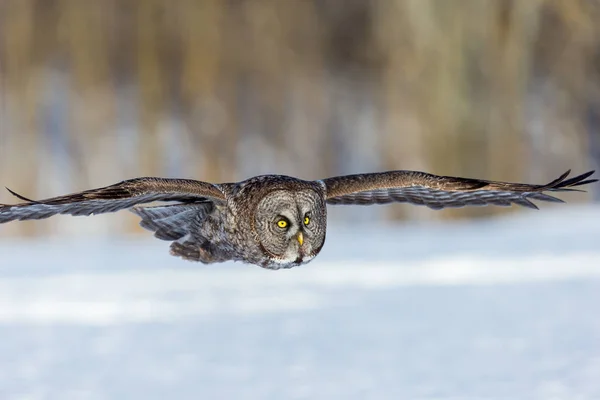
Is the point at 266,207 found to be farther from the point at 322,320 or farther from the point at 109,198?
the point at 322,320

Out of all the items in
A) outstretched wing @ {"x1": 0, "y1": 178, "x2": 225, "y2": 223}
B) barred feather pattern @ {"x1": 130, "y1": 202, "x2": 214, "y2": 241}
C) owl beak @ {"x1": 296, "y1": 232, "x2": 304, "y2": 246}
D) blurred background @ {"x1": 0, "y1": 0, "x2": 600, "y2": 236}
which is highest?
blurred background @ {"x1": 0, "y1": 0, "x2": 600, "y2": 236}

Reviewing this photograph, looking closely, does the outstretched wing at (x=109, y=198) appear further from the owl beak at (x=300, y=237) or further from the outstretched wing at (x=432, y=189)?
the outstretched wing at (x=432, y=189)

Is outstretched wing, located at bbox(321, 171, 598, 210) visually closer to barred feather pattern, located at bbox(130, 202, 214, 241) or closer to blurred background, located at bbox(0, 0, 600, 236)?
barred feather pattern, located at bbox(130, 202, 214, 241)

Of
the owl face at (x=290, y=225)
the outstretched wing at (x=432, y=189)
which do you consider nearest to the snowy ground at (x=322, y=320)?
the owl face at (x=290, y=225)

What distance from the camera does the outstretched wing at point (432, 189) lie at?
425cm

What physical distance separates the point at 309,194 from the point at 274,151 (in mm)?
5863

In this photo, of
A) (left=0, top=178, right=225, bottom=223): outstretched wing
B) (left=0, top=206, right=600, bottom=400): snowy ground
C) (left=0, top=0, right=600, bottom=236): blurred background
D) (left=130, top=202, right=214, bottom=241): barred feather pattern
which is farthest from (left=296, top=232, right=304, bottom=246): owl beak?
(left=0, top=0, right=600, bottom=236): blurred background

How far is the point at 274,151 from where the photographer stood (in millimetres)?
10094

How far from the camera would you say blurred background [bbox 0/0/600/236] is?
9.91m

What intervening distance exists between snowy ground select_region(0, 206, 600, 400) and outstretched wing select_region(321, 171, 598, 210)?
92 centimetres

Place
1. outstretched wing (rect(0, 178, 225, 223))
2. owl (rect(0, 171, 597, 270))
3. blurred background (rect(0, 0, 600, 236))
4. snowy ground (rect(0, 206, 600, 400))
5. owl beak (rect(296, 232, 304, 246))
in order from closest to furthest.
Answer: outstretched wing (rect(0, 178, 225, 223)) < owl (rect(0, 171, 597, 270)) < owl beak (rect(296, 232, 304, 246)) < snowy ground (rect(0, 206, 600, 400)) < blurred background (rect(0, 0, 600, 236))

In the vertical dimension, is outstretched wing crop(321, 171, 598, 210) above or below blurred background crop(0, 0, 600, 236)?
below

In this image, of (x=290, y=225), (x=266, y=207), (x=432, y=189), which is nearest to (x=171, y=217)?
(x=266, y=207)

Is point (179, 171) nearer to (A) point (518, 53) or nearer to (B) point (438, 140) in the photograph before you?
(B) point (438, 140)
